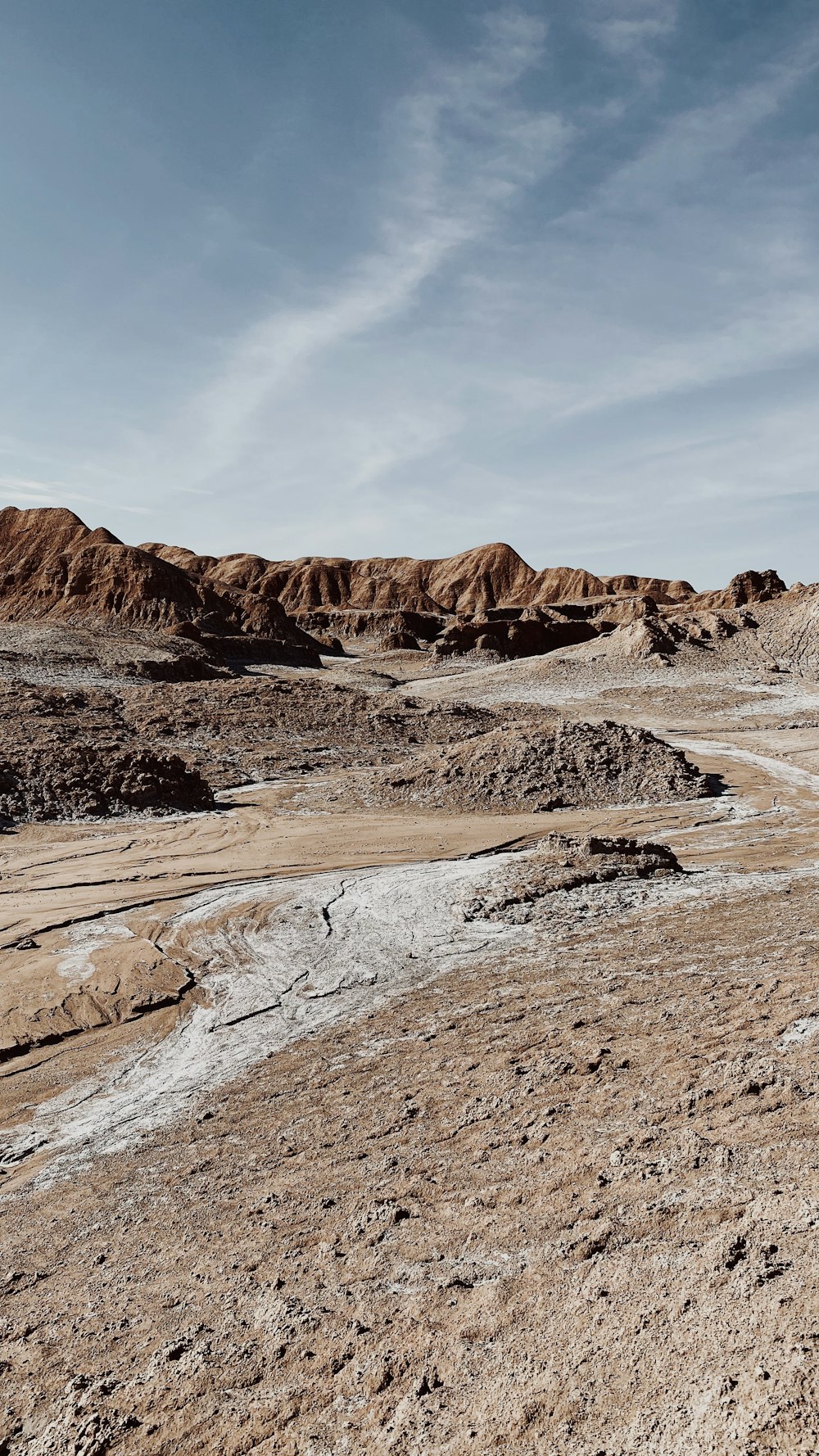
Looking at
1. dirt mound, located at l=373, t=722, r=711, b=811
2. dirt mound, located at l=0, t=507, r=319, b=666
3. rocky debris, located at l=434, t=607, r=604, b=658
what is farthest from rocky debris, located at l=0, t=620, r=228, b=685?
rocky debris, located at l=434, t=607, r=604, b=658

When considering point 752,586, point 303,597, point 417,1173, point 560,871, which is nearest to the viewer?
point 417,1173

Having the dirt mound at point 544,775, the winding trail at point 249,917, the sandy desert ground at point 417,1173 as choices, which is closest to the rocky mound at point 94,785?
the winding trail at point 249,917

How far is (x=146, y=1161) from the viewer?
5.30m

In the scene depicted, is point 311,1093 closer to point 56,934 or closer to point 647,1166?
point 647,1166

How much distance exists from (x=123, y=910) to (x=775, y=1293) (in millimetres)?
10098

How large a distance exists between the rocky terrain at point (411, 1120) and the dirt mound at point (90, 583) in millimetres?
49705

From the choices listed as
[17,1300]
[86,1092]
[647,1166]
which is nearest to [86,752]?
[86,1092]

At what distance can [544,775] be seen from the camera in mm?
19281

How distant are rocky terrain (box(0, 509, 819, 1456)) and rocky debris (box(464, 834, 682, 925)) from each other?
6 cm

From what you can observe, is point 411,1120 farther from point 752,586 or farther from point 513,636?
point 752,586

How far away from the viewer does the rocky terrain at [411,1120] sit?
109 inches

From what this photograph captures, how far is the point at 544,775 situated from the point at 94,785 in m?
10.9

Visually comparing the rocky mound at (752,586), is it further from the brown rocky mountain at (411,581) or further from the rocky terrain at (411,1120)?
the rocky terrain at (411,1120)

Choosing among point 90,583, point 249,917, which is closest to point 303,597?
point 90,583
